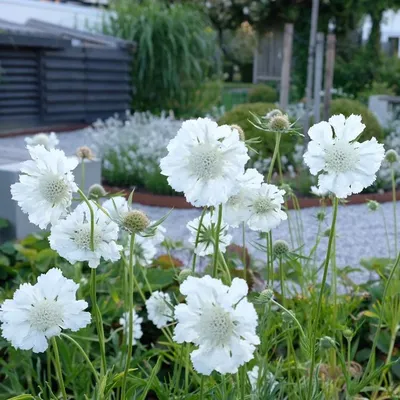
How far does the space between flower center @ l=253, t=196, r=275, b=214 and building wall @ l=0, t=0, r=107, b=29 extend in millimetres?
12558

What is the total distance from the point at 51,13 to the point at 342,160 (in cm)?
1370

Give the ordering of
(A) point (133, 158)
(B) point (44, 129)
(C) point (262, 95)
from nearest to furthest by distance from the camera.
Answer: (A) point (133, 158), (B) point (44, 129), (C) point (262, 95)

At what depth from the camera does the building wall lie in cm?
1331

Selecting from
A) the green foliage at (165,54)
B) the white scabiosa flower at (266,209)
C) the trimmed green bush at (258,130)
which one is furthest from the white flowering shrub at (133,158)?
the white scabiosa flower at (266,209)

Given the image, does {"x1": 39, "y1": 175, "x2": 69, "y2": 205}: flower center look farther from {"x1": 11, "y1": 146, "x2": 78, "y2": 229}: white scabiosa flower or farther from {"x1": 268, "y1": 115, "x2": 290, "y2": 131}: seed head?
{"x1": 268, "y1": 115, "x2": 290, "y2": 131}: seed head

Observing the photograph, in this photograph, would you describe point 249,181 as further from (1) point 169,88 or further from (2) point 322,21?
(2) point 322,21

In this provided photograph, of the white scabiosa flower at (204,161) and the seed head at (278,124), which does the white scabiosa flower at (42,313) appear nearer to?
the white scabiosa flower at (204,161)

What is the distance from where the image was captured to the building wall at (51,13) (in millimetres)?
13306

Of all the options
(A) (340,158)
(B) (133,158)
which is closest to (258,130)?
(B) (133,158)

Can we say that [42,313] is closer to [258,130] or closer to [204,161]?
[204,161]

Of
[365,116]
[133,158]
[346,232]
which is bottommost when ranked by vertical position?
[346,232]

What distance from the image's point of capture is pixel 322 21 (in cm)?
1798

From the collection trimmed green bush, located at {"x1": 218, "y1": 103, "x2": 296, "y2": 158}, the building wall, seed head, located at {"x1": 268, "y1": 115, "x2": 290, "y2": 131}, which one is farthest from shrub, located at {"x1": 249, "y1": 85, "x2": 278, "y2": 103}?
seed head, located at {"x1": 268, "y1": 115, "x2": 290, "y2": 131}

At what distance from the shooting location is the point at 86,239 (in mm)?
1311
